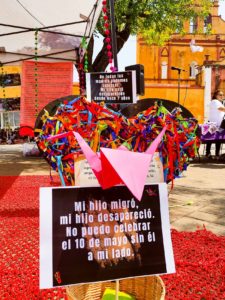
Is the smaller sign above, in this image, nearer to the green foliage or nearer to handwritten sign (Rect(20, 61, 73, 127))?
handwritten sign (Rect(20, 61, 73, 127))

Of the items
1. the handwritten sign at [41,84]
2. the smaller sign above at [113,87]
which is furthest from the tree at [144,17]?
the smaller sign above at [113,87]

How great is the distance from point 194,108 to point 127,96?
2004cm

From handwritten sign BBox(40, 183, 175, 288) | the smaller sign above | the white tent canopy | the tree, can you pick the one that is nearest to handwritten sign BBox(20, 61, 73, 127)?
the white tent canopy

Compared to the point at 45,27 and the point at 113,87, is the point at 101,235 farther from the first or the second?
the point at 45,27

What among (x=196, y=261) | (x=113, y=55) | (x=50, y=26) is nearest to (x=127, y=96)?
(x=113, y=55)

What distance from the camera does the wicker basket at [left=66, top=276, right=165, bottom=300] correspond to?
1449mm

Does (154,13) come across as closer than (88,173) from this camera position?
No

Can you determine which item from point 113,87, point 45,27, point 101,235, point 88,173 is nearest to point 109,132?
point 88,173

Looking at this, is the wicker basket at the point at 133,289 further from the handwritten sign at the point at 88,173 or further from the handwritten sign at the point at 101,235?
the handwritten sign at the point at 88,173

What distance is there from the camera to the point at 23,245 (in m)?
2.53

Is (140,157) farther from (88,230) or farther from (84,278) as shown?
(84,278)

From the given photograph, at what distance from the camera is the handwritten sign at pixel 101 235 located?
46.0 inches

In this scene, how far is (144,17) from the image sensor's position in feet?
31.4

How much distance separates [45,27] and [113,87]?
339 centimetres
